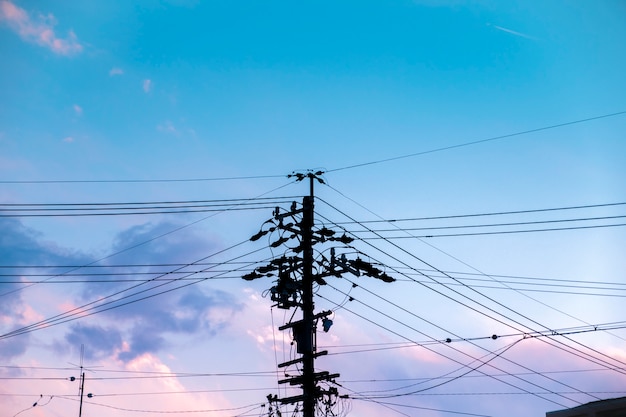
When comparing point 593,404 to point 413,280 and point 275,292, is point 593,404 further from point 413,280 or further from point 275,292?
point 275,292

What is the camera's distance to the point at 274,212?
33.1 metres

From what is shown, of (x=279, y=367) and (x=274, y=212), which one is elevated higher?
(x=274, y=212)

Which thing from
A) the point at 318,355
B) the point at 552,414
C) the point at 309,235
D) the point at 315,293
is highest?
the point at 309,235

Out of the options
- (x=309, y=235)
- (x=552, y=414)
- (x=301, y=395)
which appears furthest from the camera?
(x=552, y=414)

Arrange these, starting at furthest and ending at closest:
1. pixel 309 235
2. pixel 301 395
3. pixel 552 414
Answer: pixel 552 414 → pixel 309 235 → pixel 301 395

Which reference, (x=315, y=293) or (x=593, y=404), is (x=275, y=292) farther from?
(x=593, y=404)

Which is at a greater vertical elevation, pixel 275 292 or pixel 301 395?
pixel 275 292

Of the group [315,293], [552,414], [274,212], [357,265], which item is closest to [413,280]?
[357,265]

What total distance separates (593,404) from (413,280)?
33.6ft

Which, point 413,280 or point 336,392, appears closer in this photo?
point 336,392

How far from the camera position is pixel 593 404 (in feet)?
107

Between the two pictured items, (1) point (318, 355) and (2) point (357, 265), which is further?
(2) point (357, 265)

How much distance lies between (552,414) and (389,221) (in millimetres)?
13397

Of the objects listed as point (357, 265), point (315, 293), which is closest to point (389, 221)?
point (357, 265)
